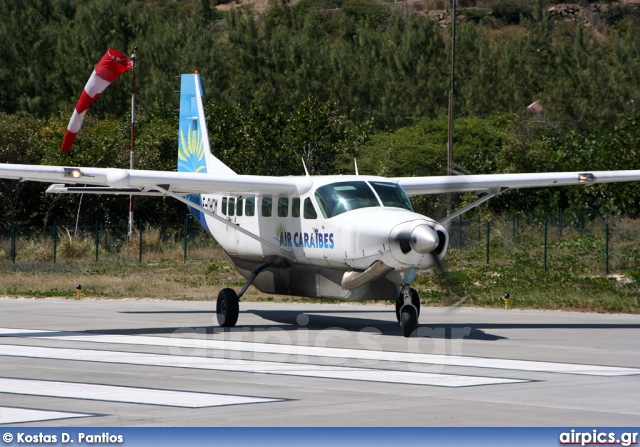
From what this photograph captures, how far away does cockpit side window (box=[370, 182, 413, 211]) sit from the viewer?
16.1 m

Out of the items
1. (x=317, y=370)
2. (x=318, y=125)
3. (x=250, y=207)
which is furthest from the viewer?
(x=318, y=125)

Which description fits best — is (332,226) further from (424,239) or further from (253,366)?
(253,366)

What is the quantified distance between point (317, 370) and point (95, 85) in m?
21.2

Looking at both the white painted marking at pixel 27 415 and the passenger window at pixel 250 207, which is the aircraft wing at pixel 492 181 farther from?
the white painted marking at pixel 27 415

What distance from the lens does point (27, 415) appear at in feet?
28.5

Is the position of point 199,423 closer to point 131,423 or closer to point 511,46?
point 131,423

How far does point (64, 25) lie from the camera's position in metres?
59.9

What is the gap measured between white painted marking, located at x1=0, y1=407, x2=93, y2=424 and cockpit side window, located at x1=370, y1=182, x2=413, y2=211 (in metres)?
Answer: 8.34


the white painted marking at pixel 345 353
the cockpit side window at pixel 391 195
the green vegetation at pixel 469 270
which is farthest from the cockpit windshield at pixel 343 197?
the green vegetation at pixel 469 270

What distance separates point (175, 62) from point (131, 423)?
159 ft

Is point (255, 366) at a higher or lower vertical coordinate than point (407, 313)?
lower

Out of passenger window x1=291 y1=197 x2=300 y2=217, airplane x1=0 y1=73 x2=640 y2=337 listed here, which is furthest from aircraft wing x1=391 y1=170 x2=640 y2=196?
passenger window x1=291 y1=197 x2=300 y2=217

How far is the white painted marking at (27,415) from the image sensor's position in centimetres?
840

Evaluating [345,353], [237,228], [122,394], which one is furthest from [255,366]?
[237,228]
